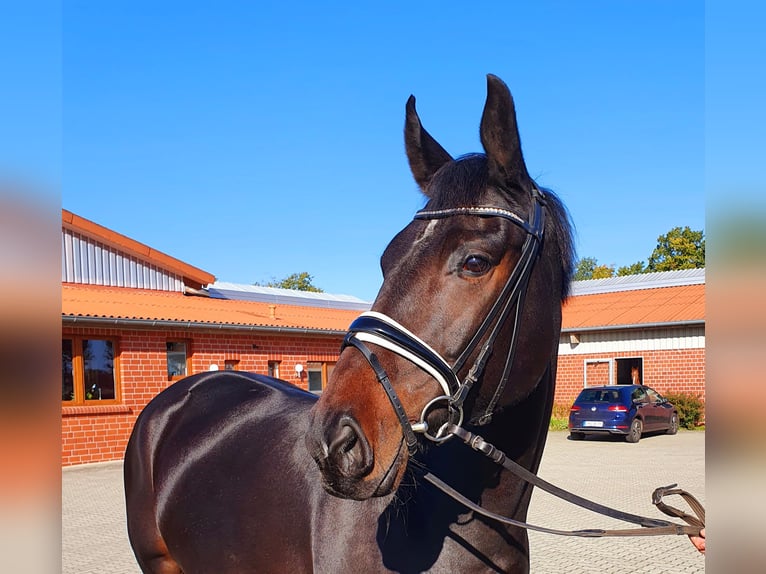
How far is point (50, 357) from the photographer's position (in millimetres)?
929

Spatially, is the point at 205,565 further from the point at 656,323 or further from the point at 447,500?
the point at 656,323

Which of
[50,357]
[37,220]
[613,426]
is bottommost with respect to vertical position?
[613,426]

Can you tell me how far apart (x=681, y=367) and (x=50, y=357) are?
76.9 feet

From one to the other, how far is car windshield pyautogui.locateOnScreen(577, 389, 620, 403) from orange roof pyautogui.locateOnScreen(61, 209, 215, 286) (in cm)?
1241

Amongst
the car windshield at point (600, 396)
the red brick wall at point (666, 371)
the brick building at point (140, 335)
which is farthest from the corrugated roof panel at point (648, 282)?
the brick building at point (140, 335)

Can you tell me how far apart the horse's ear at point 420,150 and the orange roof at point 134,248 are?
1651cm

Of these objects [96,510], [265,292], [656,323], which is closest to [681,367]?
[656,323]

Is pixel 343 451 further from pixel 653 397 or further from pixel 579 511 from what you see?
pixel 653 397

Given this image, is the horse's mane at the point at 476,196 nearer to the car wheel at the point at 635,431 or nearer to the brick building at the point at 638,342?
the car wheel at the point at 635,431

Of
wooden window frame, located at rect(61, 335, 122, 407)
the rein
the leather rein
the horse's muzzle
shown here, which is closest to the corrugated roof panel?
wooden window frame, located at rect(61, 335, 122, 407)

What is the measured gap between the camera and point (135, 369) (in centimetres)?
1535

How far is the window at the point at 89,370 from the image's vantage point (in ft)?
47.0

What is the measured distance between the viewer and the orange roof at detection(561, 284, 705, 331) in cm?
2193

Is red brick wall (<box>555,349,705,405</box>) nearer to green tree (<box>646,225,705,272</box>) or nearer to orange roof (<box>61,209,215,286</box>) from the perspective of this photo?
orange roof (<box>61,209,215,286</box>)
